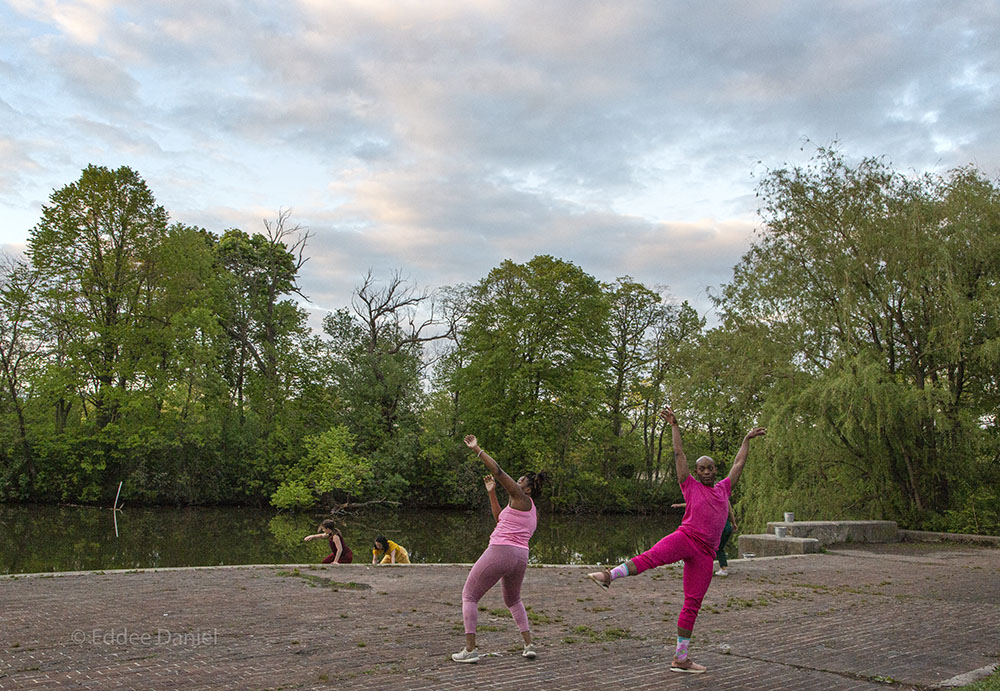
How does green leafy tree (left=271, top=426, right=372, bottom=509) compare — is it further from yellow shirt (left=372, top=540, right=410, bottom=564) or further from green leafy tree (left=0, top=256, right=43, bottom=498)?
yellow shirt (left=372, top=540, right=410, bottom=564)

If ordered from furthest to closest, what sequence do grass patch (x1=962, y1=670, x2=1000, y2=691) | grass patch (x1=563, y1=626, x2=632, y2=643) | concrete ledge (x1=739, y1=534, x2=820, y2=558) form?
1. concrete ledge (x1=739, y1=534, x2=820, y2=558)
2. grass patch (x1=563, y1=626, x2=632, y2=643)
3. grass patch (x1=962, y1=670, x2=1000, y2=691)

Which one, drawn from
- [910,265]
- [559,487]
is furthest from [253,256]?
[910,265]

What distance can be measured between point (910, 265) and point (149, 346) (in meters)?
31.2

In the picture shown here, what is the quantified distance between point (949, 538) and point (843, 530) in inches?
119

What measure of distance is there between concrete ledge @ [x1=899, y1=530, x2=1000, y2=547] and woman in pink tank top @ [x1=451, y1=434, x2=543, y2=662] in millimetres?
16468

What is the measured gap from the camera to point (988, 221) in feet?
67.7

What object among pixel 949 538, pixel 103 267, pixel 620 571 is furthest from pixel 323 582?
pixel 103 267

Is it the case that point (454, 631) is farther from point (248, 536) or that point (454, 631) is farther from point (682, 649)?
point (248, 536)

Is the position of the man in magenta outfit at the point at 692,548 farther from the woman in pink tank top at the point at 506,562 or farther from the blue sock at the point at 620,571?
the woman in pink tank top at the point at 506,562

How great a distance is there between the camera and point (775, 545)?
17.4 metres

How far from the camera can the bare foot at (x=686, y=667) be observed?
613cm

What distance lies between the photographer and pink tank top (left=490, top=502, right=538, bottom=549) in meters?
6.38

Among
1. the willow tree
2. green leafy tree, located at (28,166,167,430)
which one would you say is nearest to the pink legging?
the willow tree

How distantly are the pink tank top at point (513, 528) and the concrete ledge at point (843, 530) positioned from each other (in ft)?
42.7
